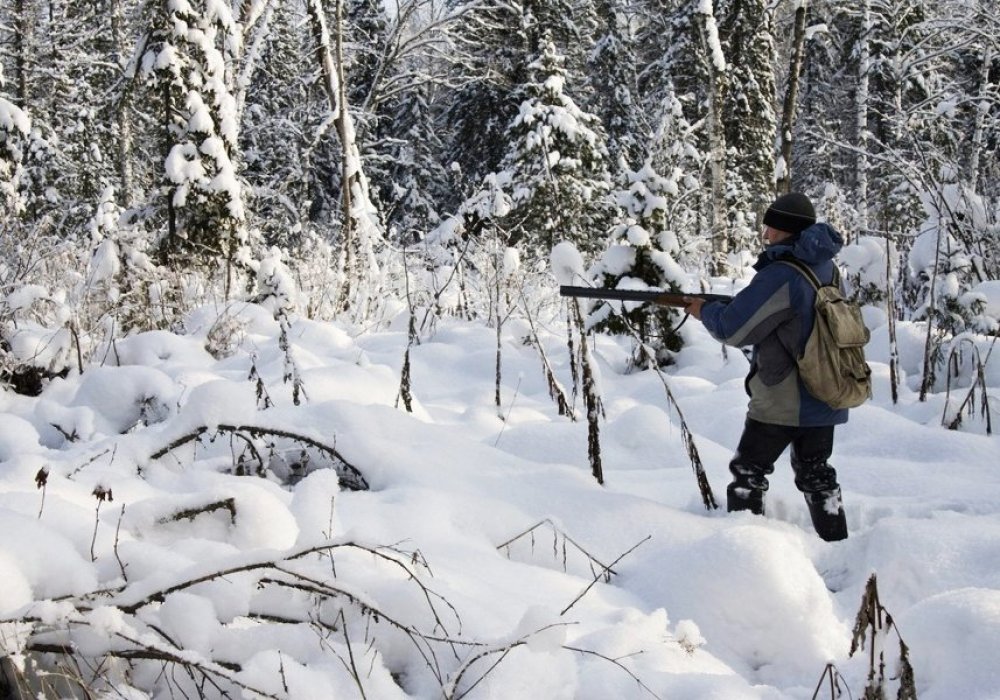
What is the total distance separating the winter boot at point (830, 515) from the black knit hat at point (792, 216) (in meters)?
1.13

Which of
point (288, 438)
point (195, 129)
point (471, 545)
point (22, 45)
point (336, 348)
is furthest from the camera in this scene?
point (22, 45)

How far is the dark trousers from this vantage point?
326 cm

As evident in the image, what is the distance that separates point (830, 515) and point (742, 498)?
360 millimetres

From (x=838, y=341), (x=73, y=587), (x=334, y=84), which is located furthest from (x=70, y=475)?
(x=334, y=84)

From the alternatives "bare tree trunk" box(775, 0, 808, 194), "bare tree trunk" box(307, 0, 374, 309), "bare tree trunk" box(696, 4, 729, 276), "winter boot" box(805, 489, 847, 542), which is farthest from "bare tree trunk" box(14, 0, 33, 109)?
"winter boot" box(805, 489, 847, 542)

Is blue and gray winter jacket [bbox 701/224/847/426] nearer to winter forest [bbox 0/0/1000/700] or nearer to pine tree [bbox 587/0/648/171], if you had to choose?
winter forest [bbox 0/0/1000/700]

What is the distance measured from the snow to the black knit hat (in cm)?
85

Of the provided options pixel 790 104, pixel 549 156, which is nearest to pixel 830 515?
pixel 790 104

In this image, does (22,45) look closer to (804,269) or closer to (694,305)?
(694,305)

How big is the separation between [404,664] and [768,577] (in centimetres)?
119

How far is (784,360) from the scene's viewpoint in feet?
10.6

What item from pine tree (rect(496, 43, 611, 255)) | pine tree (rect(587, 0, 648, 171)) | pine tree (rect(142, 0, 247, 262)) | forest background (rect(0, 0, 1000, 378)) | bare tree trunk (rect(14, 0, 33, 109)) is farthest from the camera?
pine tree (rect(587, 0, 648, 171))

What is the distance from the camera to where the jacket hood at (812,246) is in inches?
124

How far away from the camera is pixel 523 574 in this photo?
243 centimetres
